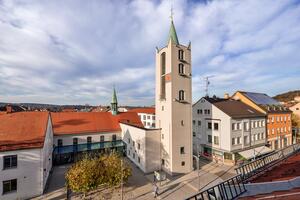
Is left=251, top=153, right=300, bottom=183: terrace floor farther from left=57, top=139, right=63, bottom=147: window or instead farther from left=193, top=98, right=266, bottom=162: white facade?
left=57, top=139, right=63, bottom=147: window

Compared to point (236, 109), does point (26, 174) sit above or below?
below

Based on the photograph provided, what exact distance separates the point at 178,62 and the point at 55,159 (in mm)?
25707

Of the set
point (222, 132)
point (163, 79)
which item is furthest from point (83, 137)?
point (222, 132)

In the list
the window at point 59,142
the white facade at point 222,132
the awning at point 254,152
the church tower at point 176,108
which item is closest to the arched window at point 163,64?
the church tower at point 176,108

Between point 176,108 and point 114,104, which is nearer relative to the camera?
point 176,108

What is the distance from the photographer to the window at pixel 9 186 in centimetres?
1805

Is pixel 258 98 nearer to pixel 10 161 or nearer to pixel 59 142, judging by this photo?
pixel 59 142

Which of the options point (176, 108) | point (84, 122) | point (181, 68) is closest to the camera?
point (176, 108)

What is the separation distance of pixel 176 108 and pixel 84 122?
19.7 m

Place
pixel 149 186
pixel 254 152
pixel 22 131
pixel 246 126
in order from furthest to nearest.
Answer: pixel 246 126
pixel 254 152
pixel 149 186
pixel 22 131

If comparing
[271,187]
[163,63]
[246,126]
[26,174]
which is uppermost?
[163,63]

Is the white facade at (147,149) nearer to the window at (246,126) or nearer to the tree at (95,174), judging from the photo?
the tree at (95,174)

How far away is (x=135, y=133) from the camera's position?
96.0 feet

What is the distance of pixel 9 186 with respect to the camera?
18250 mm
